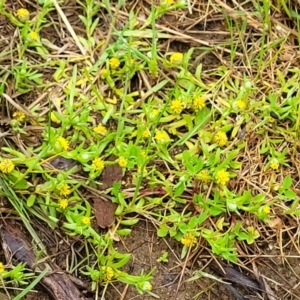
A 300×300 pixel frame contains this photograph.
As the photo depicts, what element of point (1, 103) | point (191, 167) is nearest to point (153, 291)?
point (191, 167)

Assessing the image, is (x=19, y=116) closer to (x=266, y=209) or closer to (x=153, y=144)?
(x=153, y=144)

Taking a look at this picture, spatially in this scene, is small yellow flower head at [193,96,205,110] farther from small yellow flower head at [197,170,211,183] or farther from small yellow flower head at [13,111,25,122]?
small yellow flower head at [13,111,25,122]

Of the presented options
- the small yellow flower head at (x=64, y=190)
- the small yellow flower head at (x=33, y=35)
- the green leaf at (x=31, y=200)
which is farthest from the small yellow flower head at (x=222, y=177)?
the small yellow flower head at (x=33, y=35)

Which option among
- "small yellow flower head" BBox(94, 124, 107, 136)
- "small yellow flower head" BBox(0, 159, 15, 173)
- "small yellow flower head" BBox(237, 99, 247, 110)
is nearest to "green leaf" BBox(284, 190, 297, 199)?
"small yellow flower head" BBox(237, 99, 247, 110)

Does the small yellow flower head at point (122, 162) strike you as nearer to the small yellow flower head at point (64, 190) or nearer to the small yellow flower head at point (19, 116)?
the small yellow flower head at point (64, 190)

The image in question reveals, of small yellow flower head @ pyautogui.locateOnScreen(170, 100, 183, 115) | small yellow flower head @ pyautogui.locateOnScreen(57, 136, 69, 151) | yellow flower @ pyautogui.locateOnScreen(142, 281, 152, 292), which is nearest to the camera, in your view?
yellow flower @ pyautogui.locateOnScreen(142, 281, 152, 292)

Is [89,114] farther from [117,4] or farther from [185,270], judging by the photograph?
[185,270]

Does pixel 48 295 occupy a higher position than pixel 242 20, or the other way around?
pixel 242 20
